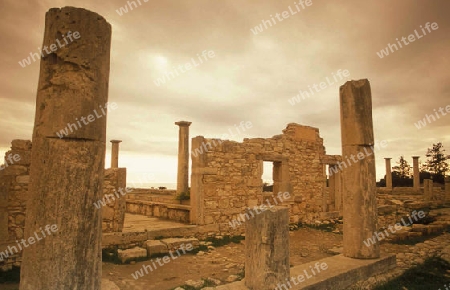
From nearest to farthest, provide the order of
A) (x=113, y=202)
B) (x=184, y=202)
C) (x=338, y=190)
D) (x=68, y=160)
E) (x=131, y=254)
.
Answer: (x=68, y=160) → (x=131, y=254) → (x=113, y=202) → (x=184, y=202) → (x=338, y=190)

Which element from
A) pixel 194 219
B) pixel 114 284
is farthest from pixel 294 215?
pixel 114 284

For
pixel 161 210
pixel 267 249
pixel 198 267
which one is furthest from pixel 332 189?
pixel 267 249

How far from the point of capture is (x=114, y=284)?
4992 millimetres

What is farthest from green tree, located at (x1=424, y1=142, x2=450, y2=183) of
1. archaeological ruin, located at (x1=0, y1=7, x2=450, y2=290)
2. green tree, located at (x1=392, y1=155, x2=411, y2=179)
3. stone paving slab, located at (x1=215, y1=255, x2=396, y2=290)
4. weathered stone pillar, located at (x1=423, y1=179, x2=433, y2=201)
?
stone paving slab, located at (x1=215, y1=255, x2=396, y2=290)

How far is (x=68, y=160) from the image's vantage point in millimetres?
2498

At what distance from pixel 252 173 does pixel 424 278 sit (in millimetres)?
5975

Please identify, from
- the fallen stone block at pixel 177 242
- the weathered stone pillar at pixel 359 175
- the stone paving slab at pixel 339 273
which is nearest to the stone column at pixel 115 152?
the fallen stone block at pixel 177 242

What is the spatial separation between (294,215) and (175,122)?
6606mm

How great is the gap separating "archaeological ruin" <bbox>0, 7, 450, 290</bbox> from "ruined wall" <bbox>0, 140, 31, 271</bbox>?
2 centimetres

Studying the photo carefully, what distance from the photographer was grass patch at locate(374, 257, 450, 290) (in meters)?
4.77

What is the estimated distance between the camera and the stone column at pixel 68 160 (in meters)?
2.39

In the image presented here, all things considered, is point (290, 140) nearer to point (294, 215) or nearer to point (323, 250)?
point (294, 215)

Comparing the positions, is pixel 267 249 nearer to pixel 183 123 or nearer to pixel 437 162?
pixel 183 123

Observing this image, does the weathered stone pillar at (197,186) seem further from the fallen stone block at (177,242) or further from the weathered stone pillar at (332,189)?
the weathered stone pillar at (332,189)
